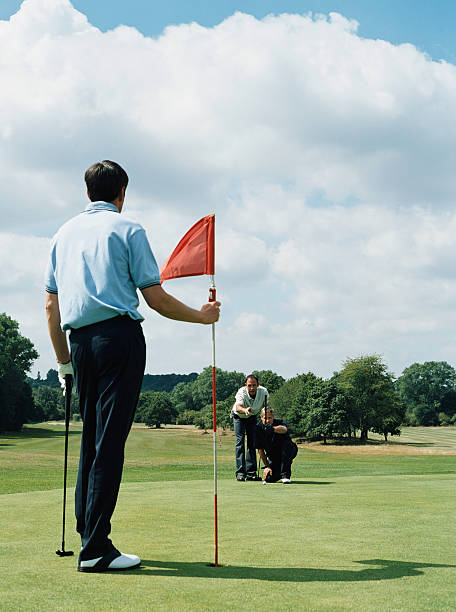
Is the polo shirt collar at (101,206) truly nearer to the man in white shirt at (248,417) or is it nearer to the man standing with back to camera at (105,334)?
the man standing with back to camera at (105,334)

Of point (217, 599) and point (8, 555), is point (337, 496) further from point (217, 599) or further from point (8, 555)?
point (217, 599)

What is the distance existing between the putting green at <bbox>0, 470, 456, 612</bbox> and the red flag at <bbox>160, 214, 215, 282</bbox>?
2111 mm

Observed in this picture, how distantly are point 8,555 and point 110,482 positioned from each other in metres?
0.91

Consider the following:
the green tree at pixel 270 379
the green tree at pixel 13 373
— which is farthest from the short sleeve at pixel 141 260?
the green tree at pixel 270 379

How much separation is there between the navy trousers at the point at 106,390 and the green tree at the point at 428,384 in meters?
152

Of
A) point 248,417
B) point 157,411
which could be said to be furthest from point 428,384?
point 248,417

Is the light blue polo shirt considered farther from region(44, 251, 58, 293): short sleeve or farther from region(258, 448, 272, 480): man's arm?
region(258, 448, 272, 480): man's arm

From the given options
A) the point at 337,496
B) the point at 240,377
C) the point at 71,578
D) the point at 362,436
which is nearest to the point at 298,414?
the point at 362,436

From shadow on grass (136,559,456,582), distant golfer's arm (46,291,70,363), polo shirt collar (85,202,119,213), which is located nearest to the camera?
shadow on grass (136,559,456,582)

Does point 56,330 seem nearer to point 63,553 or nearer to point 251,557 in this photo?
point 63,553

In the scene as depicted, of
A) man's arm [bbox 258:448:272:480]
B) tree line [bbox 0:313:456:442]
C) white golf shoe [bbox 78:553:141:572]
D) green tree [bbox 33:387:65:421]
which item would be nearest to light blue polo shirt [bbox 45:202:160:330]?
white golf shoe [bbox 78:553:141:572]

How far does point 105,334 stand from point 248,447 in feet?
30.7

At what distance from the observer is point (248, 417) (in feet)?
43.8

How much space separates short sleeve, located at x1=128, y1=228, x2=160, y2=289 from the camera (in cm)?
423
